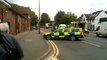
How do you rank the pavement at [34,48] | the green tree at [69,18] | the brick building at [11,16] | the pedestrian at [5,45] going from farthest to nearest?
the green tree at [69,18] → the brick building at [11,16] → the pavement at [34,48] → the pedestrian at [5,45]

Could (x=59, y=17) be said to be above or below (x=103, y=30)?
above

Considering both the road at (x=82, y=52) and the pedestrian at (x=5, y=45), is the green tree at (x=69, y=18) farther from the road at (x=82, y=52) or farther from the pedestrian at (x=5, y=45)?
the pedestrian at (x=5, y=45)

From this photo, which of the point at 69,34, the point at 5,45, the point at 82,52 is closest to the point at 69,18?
the point at 69,34

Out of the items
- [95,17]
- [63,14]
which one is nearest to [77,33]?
[95,17]

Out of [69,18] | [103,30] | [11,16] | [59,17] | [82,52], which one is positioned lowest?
[82,52]

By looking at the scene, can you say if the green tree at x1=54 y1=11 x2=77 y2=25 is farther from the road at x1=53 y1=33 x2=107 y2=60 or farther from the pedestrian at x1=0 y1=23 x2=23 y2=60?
the pedestrian at x1=0 y1=23 x2=23 y2=60

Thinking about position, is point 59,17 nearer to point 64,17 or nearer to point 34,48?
point 64,17

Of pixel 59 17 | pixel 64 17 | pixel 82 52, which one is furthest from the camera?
pixel 59 17

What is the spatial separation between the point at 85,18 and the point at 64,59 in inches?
3928

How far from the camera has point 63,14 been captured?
126 metres

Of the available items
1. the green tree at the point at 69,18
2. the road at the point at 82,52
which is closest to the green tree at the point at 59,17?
the green tree at the point at 69,18

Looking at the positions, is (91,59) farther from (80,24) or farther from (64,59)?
(80,24)

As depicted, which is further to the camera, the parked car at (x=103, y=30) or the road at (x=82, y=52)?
the parked car at (x=103, y=30)

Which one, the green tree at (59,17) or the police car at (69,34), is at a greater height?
the green tree at (59,17)
